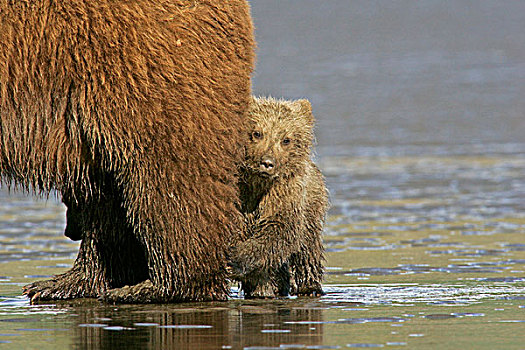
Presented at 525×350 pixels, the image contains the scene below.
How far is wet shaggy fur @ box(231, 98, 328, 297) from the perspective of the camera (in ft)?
22.4

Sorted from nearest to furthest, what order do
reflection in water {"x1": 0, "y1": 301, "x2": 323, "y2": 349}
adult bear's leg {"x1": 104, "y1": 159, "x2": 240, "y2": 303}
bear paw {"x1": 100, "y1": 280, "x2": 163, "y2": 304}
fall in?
1. reflection in water {"x1": 0, "y1": 301, "x2": 323, "y2": 349}
2. adult bear's leg {"x1": 104, "y1": 159, "x2": 240, "y2": 303}
3. bear paw {"x1": 100, "y1": 280, "x2": 163, "y2": 304}

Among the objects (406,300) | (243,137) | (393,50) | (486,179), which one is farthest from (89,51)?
(393,50)

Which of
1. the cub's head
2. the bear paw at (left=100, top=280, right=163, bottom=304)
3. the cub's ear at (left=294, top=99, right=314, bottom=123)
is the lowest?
the bear paw at (left=100, top=280, right=163, bottom=304)

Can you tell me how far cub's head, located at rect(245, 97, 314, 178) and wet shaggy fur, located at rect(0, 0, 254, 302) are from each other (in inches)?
5.4

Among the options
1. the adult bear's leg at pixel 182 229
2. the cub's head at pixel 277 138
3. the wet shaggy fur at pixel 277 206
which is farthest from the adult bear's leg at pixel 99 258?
the cub's head at pixel 277 138

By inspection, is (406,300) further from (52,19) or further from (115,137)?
(52,19)

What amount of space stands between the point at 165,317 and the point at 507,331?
1.78 meters

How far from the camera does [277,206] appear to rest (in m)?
6.87

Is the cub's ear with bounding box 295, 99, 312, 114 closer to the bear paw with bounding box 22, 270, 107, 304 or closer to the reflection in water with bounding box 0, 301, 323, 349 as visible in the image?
the reflection in water with bounding box 0, 301, 323, 349

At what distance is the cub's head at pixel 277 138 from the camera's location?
684 cm

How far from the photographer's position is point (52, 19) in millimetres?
6262

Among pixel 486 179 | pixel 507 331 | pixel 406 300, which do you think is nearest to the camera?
Answer: pixel 507 331

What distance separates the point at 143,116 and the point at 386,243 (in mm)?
3373

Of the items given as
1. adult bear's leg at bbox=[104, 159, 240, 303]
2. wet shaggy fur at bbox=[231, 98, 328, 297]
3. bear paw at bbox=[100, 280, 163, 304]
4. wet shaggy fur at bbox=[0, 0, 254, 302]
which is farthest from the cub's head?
bear paw at bbox=[100, 280, 163, 304]
